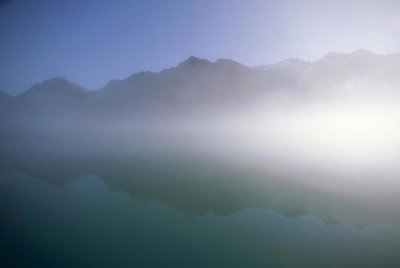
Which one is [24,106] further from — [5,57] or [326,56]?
[326,56]

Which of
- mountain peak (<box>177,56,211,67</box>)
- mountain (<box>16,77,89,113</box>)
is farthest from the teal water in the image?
mountain peak (<box>177,56,211,67</box>)

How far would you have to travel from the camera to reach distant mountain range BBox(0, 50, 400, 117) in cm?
148

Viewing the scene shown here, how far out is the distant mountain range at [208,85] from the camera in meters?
1.48

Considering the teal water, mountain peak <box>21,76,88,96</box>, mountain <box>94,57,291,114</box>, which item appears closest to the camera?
the teal water

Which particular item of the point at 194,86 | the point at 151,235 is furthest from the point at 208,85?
the point at 151,235

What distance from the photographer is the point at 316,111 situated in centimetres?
151

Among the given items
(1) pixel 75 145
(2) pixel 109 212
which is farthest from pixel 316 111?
(1) pixel 75 145

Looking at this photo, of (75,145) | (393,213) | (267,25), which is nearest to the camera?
(393,213)

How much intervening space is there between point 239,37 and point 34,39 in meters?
1.17

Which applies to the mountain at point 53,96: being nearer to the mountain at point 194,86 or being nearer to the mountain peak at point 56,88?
the mountain peak at point 56,88

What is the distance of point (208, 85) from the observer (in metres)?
1.59

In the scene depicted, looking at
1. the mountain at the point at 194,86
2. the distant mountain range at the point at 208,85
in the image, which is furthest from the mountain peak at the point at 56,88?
the mountain at the point at 194,86

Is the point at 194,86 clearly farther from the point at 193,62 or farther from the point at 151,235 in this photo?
the point at 151,235

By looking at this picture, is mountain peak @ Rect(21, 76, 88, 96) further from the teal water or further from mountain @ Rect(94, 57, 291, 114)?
the teal water
